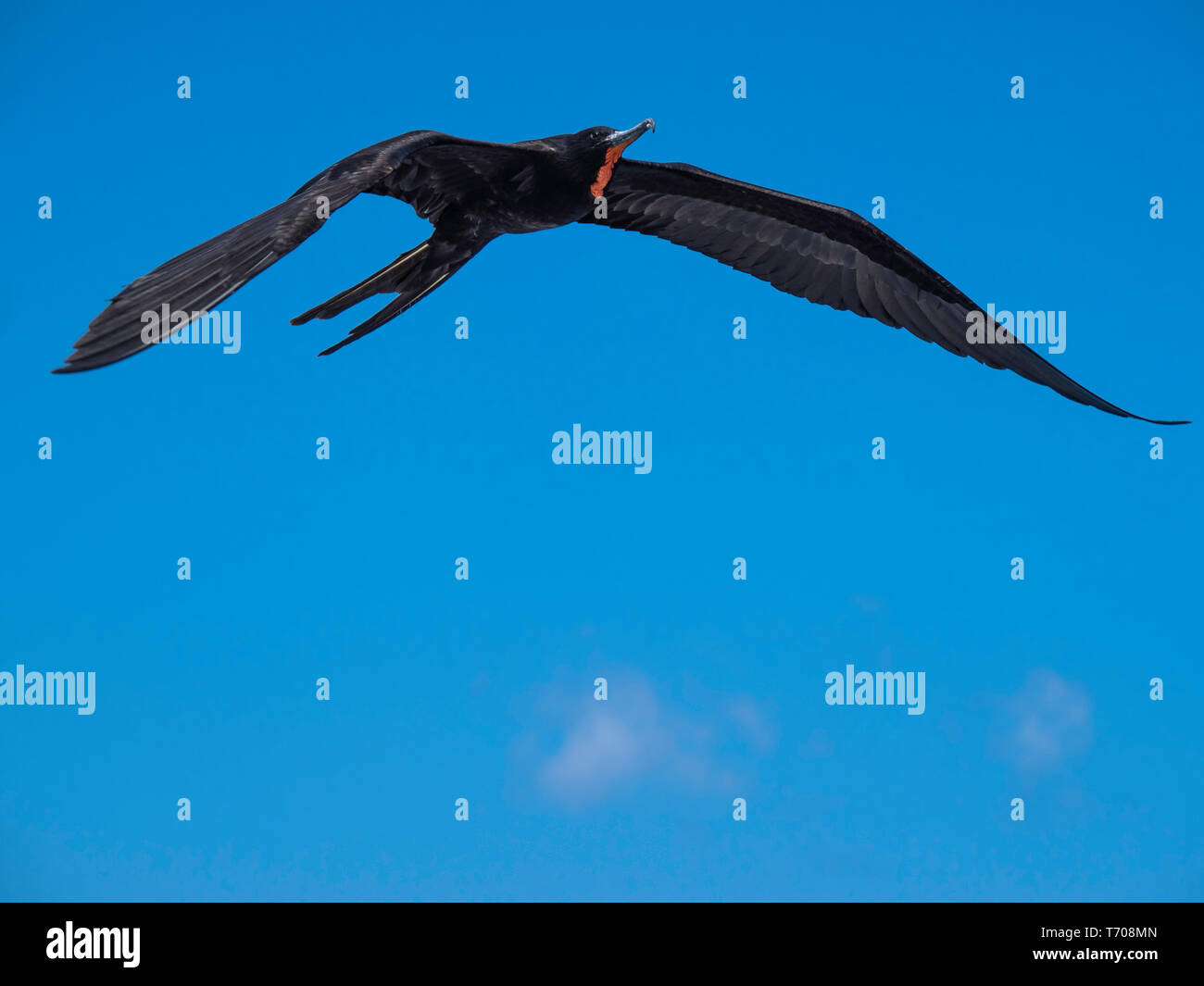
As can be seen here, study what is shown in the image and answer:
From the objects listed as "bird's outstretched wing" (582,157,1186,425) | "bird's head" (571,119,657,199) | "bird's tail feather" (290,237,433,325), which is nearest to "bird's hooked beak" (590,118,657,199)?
"bird's head" (571,119,657,199)

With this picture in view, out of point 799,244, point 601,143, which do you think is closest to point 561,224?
point 601,143

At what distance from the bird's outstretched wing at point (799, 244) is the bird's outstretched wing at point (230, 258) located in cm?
320

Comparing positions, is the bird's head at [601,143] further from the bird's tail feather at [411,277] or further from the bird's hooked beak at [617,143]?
the bird's tail feather at [411,277]

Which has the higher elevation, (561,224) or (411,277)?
(561,224)

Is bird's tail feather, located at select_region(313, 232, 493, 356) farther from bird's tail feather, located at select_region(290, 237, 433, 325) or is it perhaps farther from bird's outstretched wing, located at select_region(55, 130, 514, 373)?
bird's outstretched wing, located at select_region(55, 130, 514, 373)

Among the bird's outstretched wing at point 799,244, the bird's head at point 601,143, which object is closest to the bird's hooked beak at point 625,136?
the bird's head at point 601,143

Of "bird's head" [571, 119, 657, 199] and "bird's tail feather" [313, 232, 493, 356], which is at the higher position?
"bird's head" [571, 119, 657, 199]

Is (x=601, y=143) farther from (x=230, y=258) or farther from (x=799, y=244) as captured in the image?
(x=230, y=258)

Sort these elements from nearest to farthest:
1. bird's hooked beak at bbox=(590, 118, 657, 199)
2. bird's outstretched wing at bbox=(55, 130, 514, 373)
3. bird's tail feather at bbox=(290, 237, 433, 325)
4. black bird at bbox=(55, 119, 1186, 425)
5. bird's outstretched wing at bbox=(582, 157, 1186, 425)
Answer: bird's outstretched wing at bbox=(55, 130, 514, 373)
black bird at bbox=(55, 119, 1186, 425)
bird's tail feather at bbox=(290, 237, 433, 325)
bird's hooked beak at bbox=(590, 118, 657, 199)
bird's outstretched wing at bbox=(582, 157, 1186, 425)

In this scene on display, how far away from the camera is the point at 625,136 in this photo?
8.61m

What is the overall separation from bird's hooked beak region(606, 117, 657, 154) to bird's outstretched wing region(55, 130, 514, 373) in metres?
1.64

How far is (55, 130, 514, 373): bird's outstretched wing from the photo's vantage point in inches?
197

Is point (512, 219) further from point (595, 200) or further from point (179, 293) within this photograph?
point (179, 293)

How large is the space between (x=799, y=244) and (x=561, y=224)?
97.6 inches
